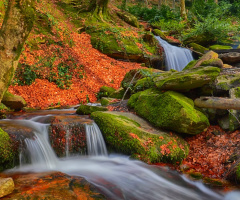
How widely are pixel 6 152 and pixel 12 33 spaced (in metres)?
2.19

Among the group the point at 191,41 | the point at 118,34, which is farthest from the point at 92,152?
the point at 191,41

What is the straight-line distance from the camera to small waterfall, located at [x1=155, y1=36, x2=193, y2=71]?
572 inches

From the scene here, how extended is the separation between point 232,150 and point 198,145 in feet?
2.81

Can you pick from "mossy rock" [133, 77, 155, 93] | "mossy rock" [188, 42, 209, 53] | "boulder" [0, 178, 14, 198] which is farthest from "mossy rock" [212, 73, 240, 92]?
"mossy rock" [188, 42, 209, 53]

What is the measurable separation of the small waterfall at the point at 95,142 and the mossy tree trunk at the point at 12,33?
2.30m

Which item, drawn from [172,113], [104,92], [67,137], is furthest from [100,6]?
[67,137]

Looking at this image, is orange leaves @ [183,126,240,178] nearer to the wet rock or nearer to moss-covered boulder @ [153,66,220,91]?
moss-covered boulder @ [153,66,220,91]

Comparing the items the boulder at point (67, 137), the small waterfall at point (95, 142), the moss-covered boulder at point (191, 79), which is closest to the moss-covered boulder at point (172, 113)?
the moss-covered boulder at point (191, 79)

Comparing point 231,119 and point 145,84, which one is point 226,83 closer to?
point 231,119

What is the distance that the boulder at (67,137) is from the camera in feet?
17.1

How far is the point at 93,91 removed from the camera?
35.4ft

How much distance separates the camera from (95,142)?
5.50 meters

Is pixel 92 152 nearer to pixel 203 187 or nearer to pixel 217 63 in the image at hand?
pixel 203 187

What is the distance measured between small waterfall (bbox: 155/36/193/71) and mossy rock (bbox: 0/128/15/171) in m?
11.8
